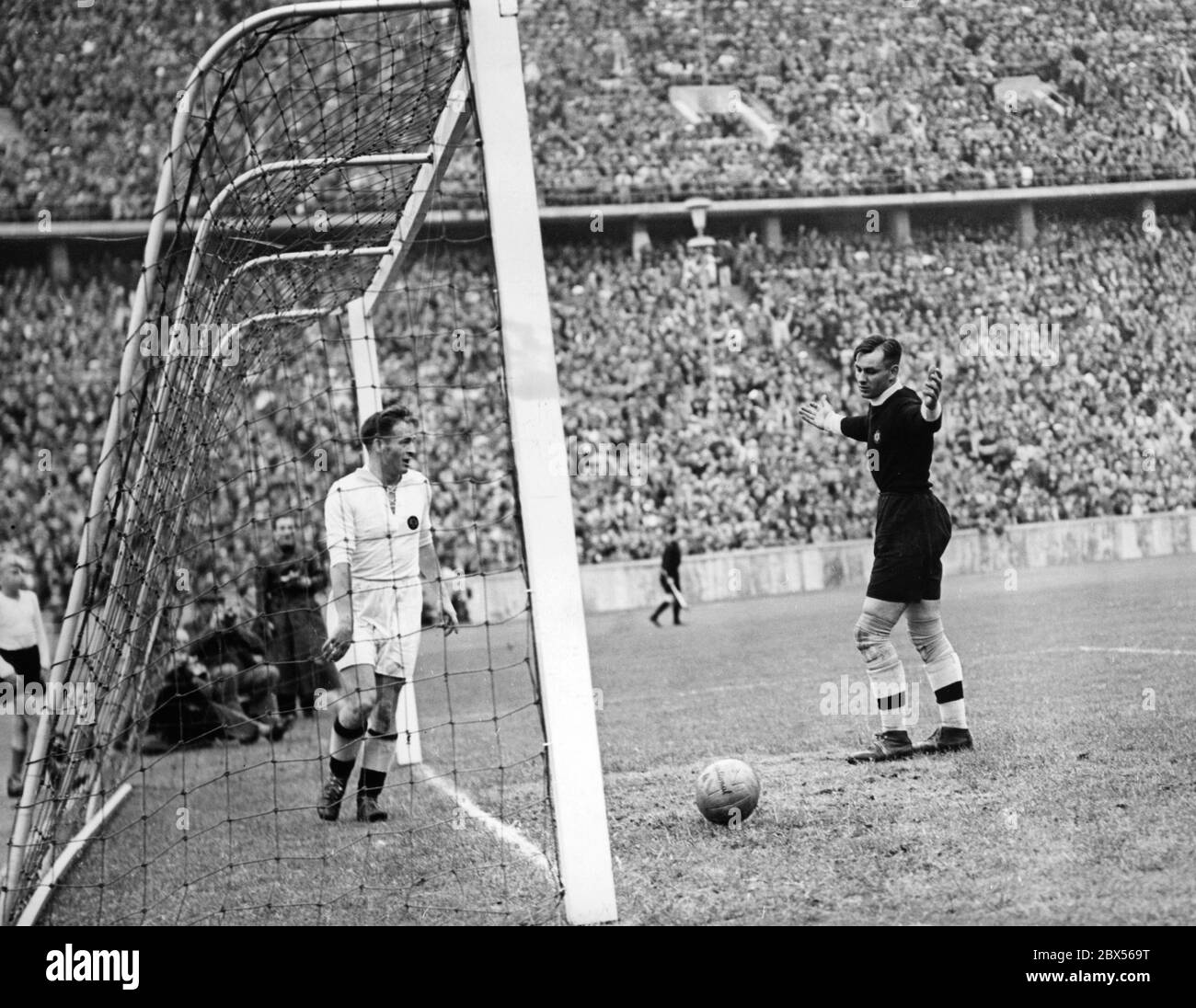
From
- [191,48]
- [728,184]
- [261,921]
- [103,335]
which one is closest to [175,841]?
[261,921]

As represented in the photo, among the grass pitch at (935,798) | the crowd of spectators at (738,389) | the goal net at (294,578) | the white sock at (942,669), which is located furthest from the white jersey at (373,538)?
the crowd of spectators at (738,389)

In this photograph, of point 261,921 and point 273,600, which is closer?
point 261,921

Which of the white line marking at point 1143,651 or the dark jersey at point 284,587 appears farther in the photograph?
the dark jersey at point 284,587

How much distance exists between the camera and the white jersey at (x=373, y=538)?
16.4 feet

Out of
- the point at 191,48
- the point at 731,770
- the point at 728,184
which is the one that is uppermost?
the point at 191,48

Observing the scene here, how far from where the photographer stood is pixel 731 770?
14.2ft

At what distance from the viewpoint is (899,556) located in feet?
16.3

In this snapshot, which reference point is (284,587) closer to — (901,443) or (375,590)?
(375,590)

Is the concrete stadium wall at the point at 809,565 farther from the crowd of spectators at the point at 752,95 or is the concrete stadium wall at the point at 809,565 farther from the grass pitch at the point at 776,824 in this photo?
the grass pitch at the point at 776,824

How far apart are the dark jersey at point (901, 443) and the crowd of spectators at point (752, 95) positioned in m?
8.18

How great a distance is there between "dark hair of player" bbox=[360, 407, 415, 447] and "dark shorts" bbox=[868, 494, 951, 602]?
72.9 inches

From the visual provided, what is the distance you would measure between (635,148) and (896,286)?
15.5 ft
